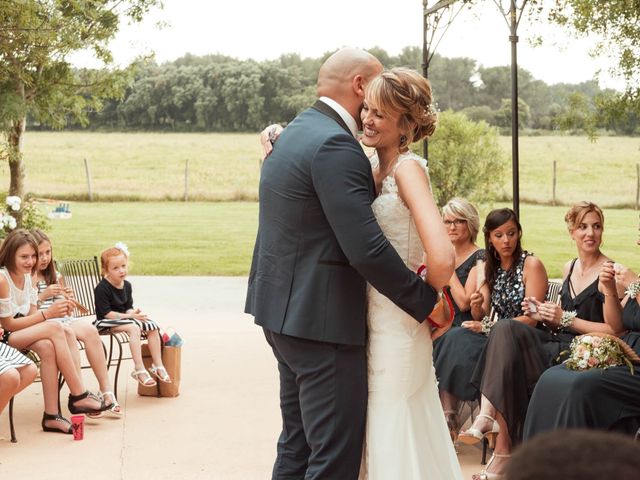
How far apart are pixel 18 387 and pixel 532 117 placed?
73.3ft

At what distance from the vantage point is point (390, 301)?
278 centimetres

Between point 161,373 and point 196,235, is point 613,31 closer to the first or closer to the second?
point 161,373

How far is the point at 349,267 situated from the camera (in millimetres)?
2678

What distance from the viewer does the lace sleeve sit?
523cm

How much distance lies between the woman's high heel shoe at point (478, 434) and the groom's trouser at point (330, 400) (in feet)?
5.64

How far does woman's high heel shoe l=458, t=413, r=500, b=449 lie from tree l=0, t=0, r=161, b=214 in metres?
4.81

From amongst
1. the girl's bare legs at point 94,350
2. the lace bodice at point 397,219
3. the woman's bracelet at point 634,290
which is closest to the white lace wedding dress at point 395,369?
the lace bodice at point 397,219

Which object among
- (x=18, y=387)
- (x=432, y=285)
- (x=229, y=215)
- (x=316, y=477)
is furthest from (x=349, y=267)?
(x=229, y=215)

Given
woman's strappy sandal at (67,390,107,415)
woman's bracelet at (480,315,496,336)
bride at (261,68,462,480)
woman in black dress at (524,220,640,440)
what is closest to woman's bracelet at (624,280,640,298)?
woman in black dress at (524,220,640,440)

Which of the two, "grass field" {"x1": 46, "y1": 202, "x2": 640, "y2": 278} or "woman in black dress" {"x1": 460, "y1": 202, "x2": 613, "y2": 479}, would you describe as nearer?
"woman in black dress" {"x1": 460, "y1": 202, "x2": 613, "y2": 479}

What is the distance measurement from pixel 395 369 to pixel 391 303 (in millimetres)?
194

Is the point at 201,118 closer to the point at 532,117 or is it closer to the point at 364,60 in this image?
the point at 532,117

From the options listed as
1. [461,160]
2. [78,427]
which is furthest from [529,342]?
[461,160]

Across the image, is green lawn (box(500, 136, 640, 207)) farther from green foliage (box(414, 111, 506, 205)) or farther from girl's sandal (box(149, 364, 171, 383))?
girl's sandal (box(149, 364, 171, 383))
